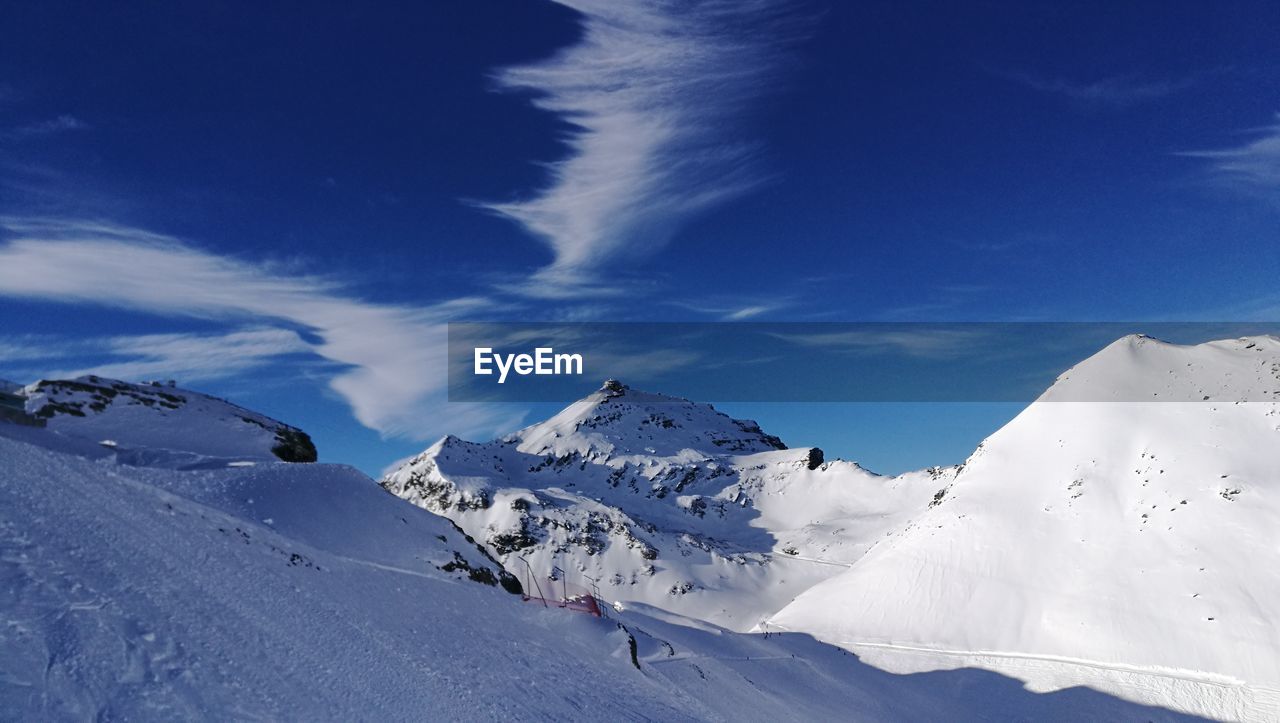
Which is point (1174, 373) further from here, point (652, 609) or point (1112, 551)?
point (652, 609)

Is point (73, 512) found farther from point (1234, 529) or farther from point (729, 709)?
point (1234, 529)

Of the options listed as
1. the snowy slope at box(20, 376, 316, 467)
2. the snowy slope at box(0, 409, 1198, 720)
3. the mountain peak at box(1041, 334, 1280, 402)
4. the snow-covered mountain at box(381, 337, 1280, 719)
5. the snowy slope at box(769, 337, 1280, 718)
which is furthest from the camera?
the mountain peak at box(1041, 334, 1280, 402)

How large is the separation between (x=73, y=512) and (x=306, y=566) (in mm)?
7856

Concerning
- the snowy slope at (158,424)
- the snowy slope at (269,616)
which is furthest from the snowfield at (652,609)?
the snowy slope at (158,424)

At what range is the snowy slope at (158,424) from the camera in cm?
3344

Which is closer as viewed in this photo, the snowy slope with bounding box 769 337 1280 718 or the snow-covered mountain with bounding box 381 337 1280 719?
the snow-covered mountain with bounding box 381 337 1280 719

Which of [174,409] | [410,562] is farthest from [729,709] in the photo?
[174,409]

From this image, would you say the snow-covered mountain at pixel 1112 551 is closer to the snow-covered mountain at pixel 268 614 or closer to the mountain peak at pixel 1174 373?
the mountain peak at pixel 1174 373

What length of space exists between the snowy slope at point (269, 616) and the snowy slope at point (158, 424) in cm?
461

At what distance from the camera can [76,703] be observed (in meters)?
10.6

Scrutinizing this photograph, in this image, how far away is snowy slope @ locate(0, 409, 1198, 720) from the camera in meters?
12.2

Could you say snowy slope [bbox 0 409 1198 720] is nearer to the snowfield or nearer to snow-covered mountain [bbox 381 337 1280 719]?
the snowfield

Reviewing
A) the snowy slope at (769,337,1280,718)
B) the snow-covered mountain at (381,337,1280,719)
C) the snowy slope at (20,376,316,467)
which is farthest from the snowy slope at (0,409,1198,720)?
the snowy slope at (769,337,1280,718)

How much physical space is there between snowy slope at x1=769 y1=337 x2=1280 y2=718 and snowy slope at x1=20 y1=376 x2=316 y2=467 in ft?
245
